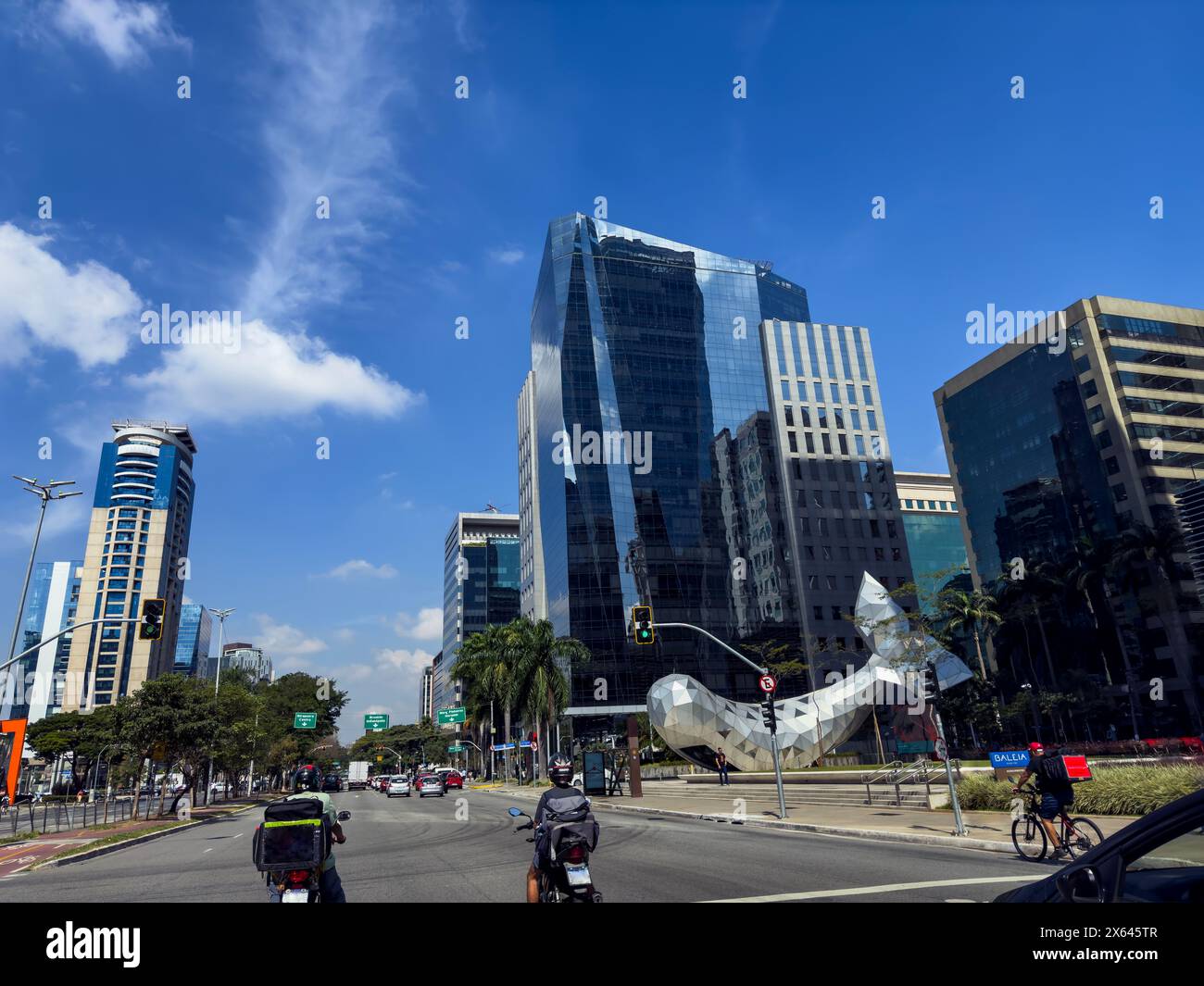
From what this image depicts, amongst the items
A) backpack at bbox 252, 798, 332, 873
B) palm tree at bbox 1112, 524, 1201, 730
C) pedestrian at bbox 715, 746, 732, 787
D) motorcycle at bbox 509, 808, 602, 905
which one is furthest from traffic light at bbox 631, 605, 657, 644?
palm tree at bbox 1112, 524, 1201, 730

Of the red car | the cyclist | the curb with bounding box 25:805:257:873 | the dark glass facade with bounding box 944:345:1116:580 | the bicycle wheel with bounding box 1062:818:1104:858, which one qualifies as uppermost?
the dark glass facade with bounding box 944:345:1116:580

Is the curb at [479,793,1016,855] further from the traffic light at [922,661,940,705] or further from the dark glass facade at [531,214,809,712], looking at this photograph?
the dark glass facade at [531,214,809,712]

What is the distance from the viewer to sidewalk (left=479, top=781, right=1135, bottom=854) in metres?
15.3

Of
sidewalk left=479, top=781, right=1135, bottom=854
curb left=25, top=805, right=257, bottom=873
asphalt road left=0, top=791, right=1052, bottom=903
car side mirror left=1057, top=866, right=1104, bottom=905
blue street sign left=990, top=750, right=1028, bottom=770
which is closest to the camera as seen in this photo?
car side mirror left=1057, top=866, right=1104, bottom=905

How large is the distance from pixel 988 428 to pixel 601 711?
57706 millimetres

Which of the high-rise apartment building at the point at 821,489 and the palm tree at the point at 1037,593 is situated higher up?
the high-rise apartment building at the point at 821,489

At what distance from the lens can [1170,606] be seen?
234 feet

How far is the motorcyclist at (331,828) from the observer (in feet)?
24.3

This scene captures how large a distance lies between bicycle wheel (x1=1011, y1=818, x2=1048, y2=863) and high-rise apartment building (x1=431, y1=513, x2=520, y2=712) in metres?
166

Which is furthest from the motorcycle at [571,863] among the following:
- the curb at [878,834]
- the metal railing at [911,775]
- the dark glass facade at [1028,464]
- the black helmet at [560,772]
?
the dark glass facade at [1028,464]

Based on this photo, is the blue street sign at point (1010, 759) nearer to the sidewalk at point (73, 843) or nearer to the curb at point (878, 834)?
the curb at point (878, 834)

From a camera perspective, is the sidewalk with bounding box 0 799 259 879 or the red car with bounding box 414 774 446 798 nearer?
the sidewalk with bounding box 0 799 259 879

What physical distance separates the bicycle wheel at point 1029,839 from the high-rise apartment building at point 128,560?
517 feet

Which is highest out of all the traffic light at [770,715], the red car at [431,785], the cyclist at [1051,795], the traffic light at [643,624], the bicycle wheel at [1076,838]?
the traffic light at [643,624]
